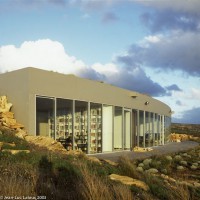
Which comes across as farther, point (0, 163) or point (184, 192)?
point (0, 163)

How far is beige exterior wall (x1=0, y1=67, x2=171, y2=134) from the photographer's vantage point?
1473 centimetres

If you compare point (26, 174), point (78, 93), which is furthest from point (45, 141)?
point (26, 174)

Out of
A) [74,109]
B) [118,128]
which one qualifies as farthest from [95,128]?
[118,128]

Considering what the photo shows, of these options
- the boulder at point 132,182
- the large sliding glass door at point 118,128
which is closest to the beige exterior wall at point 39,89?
the large sliding glass door at point 118,128

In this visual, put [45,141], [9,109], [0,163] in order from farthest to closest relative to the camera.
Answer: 1. [9,109]
2. [45,141]
3. [0,163]

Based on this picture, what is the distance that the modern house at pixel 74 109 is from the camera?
1496 centimetres

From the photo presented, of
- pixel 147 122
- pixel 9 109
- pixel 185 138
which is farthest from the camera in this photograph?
pixel 185 138

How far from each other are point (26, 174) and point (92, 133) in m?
10.5

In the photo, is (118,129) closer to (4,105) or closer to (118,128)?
(118,128)

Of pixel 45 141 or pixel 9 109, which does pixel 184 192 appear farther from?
pixel 9 109

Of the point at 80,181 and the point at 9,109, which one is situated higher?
the point at 9,109

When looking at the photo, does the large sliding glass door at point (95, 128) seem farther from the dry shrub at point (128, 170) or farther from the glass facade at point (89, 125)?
the dry shrub at point (128, 170)

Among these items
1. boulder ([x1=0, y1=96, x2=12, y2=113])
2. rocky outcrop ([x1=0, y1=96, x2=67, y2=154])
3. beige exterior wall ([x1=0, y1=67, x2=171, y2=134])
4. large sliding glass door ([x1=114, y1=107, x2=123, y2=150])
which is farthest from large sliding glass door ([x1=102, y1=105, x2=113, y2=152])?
boulder ([x1=0, y1=96, x2=12, y2=113])

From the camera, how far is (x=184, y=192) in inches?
277
